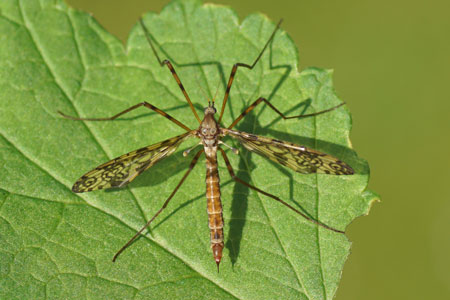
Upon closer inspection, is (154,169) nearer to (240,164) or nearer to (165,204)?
(165,204)

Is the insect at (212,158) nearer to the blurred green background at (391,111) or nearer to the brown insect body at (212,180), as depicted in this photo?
the brown insect body at (212,180)

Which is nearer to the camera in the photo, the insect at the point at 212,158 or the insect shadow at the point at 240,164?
the insect at the point at 212,158

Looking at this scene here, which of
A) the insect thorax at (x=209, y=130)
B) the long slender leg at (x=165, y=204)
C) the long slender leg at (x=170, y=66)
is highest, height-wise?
the long slender leg at (x=170, y=66)

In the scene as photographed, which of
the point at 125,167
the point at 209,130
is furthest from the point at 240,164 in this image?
the point at 125,167

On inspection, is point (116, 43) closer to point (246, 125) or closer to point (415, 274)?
point (246, 125)

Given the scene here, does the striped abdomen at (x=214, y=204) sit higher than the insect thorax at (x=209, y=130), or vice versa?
the insect thorax at (x=209, y=130)

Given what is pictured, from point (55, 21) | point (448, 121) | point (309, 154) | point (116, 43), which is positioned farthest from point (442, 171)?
point (55, 21)

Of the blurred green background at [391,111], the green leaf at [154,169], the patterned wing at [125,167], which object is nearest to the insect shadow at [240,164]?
the green leaf at [154,169]

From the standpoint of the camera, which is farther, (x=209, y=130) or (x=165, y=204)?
(x=209, y=130)
